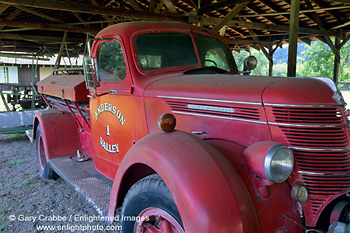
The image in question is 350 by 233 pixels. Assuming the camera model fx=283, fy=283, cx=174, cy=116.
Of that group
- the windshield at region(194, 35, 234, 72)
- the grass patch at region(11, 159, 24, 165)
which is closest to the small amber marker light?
the windshield at region(194, 35, 234, 72)

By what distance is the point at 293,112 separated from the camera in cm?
164

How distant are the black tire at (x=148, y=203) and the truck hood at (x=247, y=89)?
711mm

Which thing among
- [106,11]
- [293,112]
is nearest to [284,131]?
[293,112]

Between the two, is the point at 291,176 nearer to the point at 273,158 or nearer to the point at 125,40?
the point at 273,158

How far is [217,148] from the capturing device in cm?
183

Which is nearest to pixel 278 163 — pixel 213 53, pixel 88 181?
pixel 213 53

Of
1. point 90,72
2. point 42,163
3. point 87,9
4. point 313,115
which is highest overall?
point 87,9

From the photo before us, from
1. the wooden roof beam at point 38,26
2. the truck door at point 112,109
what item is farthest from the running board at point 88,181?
the wooden roof beam at point 38,26

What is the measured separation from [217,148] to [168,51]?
1270 millimetres

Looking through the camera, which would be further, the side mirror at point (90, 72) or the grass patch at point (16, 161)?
the grass patch at point (16, 161)

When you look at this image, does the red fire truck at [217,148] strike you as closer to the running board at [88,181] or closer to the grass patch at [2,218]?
the running board at [88,181]

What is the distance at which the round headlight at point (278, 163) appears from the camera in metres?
1.46

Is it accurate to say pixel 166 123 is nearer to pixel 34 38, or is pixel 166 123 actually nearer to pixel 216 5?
pixel 216 5

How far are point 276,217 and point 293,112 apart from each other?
60 centimetres
